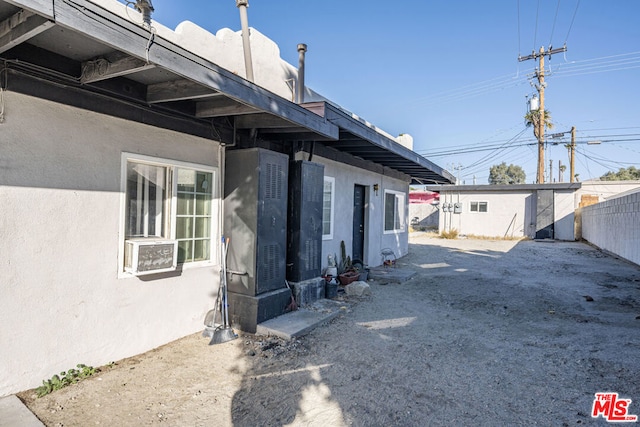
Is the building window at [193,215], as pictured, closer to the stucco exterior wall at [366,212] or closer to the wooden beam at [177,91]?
the wooden beam at [177,91]

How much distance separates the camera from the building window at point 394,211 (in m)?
10.2

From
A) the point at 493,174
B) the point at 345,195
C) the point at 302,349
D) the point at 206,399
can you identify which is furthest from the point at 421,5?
the point at 493,174

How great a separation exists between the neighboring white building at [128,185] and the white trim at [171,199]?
0.05ft

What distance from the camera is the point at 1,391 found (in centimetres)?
276

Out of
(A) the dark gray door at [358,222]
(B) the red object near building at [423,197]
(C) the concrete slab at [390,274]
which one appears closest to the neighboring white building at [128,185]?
(C) the concrete slab at [390,274]

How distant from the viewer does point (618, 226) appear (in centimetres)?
1157

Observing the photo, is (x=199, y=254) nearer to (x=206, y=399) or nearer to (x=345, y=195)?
(x=206, y=399)

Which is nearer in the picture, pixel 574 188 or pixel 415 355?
pixel 415 355

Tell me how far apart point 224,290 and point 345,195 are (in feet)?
13.5

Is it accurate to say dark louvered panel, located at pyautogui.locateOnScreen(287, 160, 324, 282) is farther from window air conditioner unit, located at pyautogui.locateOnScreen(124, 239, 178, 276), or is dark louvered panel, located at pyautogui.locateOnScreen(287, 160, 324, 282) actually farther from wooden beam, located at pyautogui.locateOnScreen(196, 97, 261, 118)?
window air conditioner unit, located at pyautogui.locateOnScreen(124, 239, 178, 276)

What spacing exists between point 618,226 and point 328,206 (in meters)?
10.5

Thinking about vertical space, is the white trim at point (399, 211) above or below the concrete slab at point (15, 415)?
above

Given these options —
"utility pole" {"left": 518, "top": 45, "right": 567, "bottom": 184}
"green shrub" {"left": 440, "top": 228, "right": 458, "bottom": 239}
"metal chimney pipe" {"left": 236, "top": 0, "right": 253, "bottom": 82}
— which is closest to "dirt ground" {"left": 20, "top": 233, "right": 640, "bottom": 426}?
"metal chimney pipe" {"left": 236, "top": 0, "right": 253, "bottom": 82}

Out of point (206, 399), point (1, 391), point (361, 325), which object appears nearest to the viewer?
point (1, 391)
